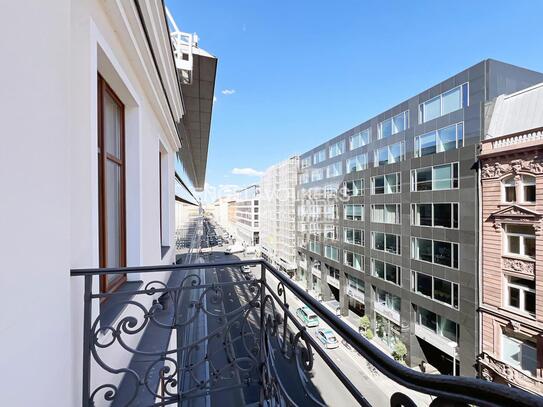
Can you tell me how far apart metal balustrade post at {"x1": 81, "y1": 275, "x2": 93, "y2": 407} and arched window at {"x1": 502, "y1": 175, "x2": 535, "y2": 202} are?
10177 mm

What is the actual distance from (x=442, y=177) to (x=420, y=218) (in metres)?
1.95

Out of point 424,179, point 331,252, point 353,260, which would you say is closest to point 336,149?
point 331,252

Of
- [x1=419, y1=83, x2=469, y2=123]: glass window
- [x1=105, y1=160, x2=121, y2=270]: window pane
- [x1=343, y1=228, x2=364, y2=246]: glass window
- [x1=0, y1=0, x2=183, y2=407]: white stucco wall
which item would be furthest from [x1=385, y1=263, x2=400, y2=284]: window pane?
[x1=0, y1=0, x2=183, y2=407]: white stucco wall

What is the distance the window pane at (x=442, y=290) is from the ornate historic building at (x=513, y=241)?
1115 mm

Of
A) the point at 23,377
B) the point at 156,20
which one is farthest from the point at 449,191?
the point at 23,377

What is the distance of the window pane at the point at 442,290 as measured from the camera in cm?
941

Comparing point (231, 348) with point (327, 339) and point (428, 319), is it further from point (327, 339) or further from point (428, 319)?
point (327, 339)

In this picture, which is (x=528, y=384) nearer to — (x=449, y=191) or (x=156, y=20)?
(x=449, y=191)

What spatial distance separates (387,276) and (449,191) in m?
5.16

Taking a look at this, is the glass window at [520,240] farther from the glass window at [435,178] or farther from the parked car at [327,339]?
the parked car at [327,339]

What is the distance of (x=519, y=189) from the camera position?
23.9 feet

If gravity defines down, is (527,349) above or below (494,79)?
below

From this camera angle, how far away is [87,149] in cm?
131

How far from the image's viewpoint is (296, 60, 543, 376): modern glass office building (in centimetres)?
867
